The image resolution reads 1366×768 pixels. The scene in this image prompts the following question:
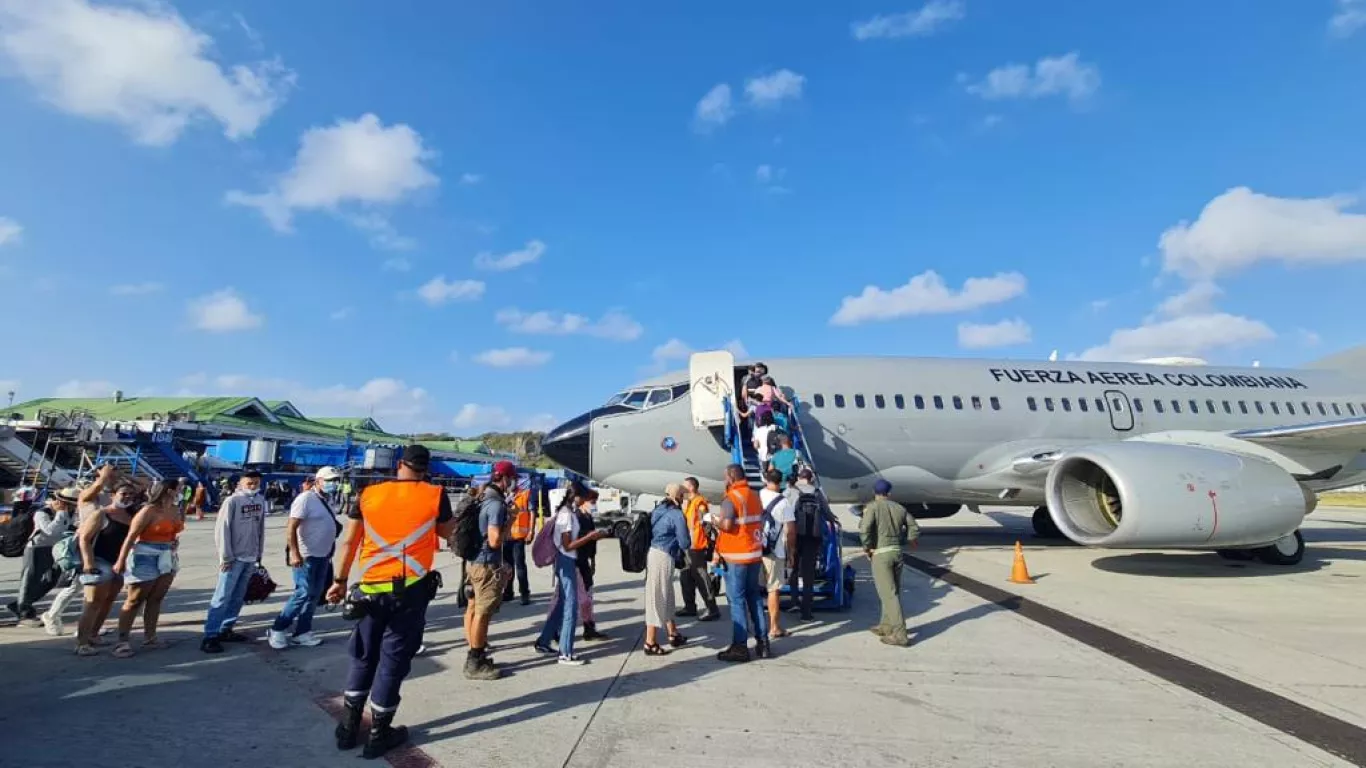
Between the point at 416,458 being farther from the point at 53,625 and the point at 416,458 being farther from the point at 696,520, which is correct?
the point at 53,625

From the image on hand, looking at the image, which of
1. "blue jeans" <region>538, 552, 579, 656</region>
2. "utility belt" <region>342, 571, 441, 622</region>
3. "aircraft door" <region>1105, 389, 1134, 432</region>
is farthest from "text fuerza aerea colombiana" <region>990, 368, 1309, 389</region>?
"utility belt" <region>342, 571, 441, 622</region>

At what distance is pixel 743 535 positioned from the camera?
6141mm

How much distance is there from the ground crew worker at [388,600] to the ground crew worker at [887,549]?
4.32m

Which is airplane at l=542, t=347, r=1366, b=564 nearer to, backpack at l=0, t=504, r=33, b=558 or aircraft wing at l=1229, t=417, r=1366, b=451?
aircraft wing at l=1229, t=417, r=1366, b=451

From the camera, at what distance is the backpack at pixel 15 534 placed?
7430mm

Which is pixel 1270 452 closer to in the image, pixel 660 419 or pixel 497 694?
pixel 660 419

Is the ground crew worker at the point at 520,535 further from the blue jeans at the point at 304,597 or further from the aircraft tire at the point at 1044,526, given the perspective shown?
the aircraft tire at the point at 1044,526

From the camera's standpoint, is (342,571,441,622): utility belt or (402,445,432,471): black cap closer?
(342,571,441,622): utility belt

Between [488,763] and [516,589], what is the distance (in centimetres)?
631

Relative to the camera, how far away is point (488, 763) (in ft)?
12.6

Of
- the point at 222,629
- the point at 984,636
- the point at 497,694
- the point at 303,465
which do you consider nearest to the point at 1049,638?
the point at 984,636

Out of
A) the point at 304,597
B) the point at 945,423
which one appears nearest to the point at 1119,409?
the point at 945,423

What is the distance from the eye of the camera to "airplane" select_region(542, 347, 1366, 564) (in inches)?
414

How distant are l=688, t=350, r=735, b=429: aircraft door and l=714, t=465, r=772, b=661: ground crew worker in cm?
571
